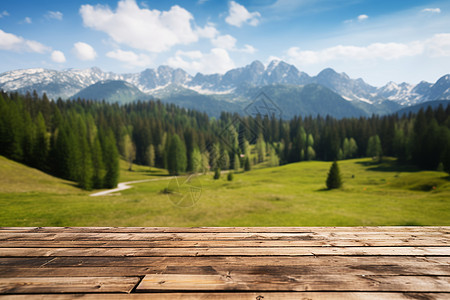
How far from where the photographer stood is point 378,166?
81.4 m

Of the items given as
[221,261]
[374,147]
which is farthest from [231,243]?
[374,147]

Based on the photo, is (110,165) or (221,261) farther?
(110,165)

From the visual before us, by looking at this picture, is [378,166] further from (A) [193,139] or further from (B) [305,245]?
(B) [305,245]

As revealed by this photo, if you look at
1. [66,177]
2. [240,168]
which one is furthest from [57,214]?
[240,168]

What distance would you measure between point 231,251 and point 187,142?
110 m

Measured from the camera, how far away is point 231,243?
4734 mm

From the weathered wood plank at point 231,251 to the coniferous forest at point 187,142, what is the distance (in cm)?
941

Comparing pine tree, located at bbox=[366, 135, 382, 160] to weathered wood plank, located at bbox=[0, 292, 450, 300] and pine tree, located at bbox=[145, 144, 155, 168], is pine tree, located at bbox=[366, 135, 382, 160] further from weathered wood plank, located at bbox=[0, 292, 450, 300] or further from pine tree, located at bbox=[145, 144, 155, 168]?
weathered wood plank, located at bbox=[0, 292, 450, 300]

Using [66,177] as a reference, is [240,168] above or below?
below

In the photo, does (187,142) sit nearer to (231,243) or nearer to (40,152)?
(40,152)

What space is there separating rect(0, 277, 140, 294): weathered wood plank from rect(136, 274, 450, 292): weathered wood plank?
29 cm

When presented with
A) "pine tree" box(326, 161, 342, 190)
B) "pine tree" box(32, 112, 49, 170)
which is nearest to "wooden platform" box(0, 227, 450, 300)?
"pine tree" box(326, 161, 342, 190)

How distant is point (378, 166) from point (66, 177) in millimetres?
106002

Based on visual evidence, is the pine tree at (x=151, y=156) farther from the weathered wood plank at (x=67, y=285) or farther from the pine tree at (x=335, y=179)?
the weathered wood plank at (x=67, y=285)
